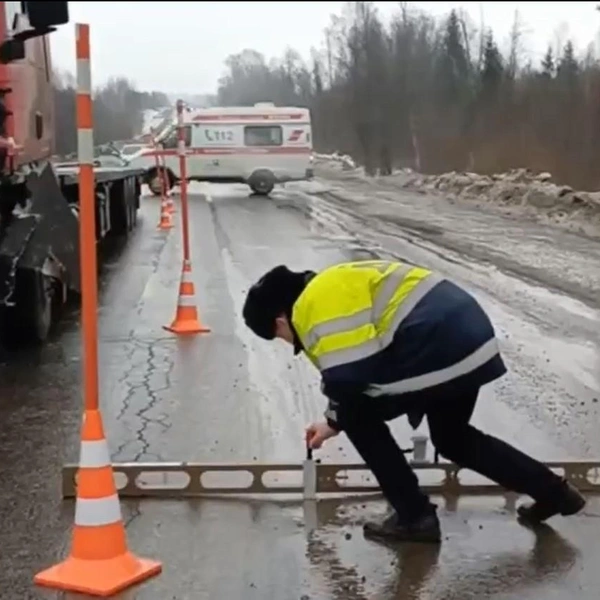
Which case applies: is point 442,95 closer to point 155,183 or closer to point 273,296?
point 155,183

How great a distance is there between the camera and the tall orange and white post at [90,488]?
4762mm

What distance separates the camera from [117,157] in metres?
29.4

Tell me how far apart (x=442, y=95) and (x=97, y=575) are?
43.9 metres

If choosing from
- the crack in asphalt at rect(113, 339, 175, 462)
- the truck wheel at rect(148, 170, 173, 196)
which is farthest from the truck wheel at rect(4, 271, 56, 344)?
the truck wheel at rect(148, 170, 173, 196)

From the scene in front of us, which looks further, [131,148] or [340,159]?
[340,159]

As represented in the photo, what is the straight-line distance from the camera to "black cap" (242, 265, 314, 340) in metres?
5.13

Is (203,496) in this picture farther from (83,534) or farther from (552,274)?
(552,274)

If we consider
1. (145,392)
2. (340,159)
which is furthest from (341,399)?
(340,159)

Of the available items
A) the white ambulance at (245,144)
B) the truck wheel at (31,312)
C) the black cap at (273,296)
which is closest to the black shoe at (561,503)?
the black cap at (273,296)

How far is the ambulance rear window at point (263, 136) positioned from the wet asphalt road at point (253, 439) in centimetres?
1999

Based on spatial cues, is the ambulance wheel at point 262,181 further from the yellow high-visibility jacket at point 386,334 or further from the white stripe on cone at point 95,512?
the white stripe on cone at point 95,512

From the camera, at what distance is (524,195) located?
28922 mm

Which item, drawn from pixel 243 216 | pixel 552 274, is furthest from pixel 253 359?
pixel 243 216

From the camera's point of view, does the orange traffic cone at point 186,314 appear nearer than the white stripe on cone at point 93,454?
No
